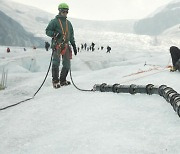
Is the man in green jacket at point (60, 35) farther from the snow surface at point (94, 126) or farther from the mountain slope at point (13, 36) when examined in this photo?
the mountain slope at point (13, 36)

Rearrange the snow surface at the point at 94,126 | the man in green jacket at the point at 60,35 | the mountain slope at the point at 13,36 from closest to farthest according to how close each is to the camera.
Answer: the snow surface at the point at 94,126 < the man in green jacket at the point at 60,35 < the mountain slope at the point at 13,36

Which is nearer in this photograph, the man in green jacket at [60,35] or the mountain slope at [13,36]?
the man in green jacket at [60,35]

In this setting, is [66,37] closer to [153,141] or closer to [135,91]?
[135,91]

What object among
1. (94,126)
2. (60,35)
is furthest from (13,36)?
(94,126)

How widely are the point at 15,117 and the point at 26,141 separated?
64.8 inches

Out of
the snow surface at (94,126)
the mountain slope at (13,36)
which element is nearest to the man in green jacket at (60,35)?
the snow surface at (94,126)

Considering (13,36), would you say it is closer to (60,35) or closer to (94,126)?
(60,35)

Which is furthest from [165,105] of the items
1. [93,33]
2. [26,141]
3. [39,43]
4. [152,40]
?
[152,40]

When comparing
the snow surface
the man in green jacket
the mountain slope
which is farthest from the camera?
the mountain slope

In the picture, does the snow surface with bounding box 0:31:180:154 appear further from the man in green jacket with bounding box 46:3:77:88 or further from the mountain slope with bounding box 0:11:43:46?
the mountain slope with bounding box 0:11:43:46

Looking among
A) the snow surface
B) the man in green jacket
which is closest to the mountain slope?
the man in green jacket

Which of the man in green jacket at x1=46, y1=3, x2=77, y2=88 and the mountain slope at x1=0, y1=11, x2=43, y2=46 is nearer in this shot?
the man in green jacket at x1=46, y1=3, x2=77, y2=88

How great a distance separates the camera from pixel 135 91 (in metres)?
5.91

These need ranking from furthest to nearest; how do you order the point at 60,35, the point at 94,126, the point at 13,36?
the point at 13,36
the point at 60,35
the point at 94,126
